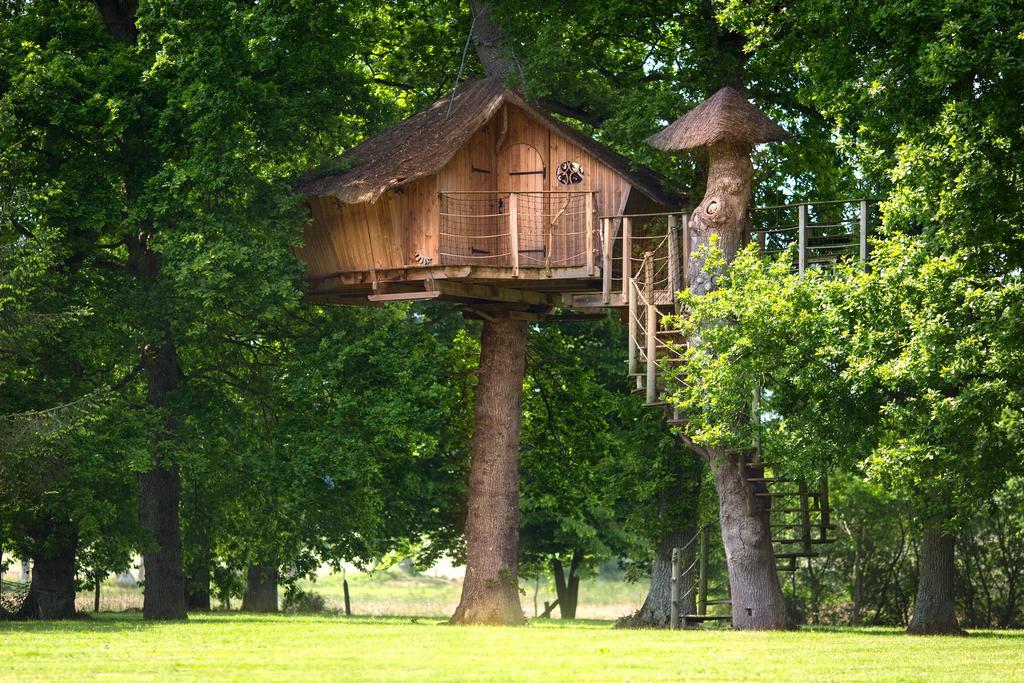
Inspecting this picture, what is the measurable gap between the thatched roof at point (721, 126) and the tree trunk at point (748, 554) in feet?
15.9

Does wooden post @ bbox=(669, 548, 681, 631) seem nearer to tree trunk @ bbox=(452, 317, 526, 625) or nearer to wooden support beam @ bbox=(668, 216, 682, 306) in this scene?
tree trunk @ bbox=(452, 317, 526, 625)

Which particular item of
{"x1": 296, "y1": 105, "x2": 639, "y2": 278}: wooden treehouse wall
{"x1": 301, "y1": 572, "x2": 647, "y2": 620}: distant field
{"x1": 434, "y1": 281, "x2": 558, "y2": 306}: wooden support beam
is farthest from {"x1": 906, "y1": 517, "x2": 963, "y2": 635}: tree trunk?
{"x1": 301, "y1": 572, "x2": 647, "y2": 620}: distant field

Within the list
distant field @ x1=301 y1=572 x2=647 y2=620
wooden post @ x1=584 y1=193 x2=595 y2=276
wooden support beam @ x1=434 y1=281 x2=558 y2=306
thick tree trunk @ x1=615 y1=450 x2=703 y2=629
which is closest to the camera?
wooden post @ x1=584 y1=193 x2=595 y2=276

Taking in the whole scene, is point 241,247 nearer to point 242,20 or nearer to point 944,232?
point 242,20

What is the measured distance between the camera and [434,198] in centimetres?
2502

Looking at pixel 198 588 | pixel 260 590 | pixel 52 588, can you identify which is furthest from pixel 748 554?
pixel 260 590

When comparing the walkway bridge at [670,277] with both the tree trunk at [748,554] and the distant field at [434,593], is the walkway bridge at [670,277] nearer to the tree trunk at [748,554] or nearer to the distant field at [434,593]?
the tree trunk at [748,554]

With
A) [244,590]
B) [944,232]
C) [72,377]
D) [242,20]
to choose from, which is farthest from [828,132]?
[244,590]

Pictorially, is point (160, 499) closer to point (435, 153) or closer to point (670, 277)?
point (435, 153)

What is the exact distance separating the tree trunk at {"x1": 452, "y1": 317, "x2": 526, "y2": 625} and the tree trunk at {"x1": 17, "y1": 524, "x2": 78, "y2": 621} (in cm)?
790

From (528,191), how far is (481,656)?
34.4 feet

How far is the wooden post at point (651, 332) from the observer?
2384 centimetres

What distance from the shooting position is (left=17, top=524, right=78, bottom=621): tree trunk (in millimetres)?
29484

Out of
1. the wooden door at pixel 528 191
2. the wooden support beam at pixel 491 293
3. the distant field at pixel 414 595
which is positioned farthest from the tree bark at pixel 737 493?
the distant field at pixel 414 595
